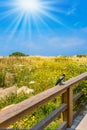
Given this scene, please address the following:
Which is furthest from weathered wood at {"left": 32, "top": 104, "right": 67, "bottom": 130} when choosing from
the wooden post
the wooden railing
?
the wooden post

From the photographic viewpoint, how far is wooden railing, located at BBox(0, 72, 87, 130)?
331cm

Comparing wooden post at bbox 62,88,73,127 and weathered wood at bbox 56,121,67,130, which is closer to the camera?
weathered wood at bbox 56,121,67,130

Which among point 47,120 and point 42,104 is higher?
point 42,104

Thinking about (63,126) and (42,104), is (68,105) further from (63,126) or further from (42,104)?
(42,104)

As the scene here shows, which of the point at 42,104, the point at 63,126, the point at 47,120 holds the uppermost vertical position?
the point at 42,104

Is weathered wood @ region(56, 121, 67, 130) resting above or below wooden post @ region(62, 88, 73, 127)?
below

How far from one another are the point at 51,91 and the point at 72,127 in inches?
48.3

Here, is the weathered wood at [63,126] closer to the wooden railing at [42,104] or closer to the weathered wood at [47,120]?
the wooden railing at [42,104]

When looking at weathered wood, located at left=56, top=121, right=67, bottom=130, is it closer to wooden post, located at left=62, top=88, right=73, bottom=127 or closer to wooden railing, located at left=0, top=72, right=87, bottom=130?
wooden railing, located at left=0, top=72, right=87, bottom=130

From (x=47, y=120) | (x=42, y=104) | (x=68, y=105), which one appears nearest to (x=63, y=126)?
(x=68, y=105)

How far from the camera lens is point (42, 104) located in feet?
14.3

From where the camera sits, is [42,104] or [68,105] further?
[68,105]

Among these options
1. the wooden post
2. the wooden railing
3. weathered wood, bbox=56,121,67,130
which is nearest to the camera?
the wooden railing

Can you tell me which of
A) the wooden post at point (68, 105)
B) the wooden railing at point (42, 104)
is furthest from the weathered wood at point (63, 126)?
the wooden post at point (68, 105)
